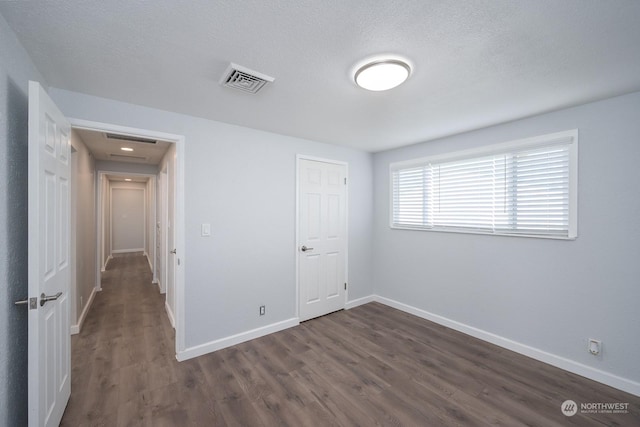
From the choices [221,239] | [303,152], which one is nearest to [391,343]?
A: [221,239]

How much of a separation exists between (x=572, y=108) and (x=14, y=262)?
4.27 m

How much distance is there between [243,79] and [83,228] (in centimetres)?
330

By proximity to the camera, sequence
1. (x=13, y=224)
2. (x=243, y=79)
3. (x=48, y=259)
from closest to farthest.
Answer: (x=13, y=224), (x=48, y=259), (x=243, y=79)

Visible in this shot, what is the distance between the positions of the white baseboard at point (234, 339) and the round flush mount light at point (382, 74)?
278 cm

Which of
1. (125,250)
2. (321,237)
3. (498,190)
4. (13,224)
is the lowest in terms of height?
(125,250)

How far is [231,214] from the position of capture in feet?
9.56

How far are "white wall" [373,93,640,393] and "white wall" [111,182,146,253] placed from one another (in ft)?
31.0

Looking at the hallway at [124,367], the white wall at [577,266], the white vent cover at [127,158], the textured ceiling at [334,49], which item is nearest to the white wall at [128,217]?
the white vent cover at [127,158]

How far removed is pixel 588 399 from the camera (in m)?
2.06

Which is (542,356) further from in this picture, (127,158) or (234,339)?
(127,158)

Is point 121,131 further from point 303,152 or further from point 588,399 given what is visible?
point 588,399

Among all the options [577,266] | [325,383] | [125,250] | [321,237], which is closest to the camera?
[325,383]

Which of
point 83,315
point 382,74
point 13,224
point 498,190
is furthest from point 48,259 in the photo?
point 498,190

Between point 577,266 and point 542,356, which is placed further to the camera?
point 542,356
